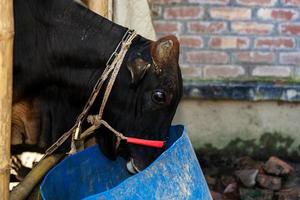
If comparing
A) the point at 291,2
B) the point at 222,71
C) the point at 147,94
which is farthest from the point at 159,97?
the point at 291,2

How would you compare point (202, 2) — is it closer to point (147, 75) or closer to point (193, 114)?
point (193, 114)

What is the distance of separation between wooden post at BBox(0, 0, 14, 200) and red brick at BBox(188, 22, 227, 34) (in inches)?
94.5

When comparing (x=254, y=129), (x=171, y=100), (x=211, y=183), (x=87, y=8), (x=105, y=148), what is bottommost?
(x=211, y=183)

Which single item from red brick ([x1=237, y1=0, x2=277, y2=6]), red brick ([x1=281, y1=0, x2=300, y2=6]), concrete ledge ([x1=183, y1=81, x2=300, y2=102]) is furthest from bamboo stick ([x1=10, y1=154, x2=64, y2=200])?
red brick ([x1=281, y1=0, x2=300, y2=6])

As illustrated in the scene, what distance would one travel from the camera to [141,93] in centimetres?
244

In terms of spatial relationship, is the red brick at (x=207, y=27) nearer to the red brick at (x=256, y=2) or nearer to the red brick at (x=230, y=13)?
the red brick at (x=230, y=13)

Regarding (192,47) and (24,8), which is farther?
(192,47)

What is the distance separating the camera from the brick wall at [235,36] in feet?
14.3

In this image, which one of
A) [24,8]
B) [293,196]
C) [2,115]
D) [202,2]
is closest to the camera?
[2,115]

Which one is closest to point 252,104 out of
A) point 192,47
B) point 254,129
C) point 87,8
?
point 254,129

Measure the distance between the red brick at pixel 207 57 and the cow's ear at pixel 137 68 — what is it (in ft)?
6.58

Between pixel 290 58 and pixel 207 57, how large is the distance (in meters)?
0.48

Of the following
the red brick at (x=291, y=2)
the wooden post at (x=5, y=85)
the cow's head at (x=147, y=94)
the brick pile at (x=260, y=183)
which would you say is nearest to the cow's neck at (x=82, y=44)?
the cow's head at (x=147, y=94)

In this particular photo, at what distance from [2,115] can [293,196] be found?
2.35 meters
